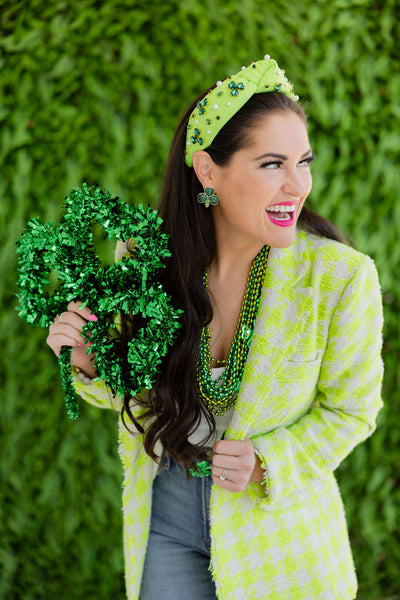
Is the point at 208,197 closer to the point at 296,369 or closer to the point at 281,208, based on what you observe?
the point at 281,208

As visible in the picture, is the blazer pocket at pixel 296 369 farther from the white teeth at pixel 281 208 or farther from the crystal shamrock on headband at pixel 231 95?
the crystal shamrock on headband at pixel 231 95

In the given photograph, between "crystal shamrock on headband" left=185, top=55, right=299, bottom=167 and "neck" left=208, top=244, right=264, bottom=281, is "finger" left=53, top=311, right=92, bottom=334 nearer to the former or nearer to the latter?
"neck" left=208, top=244, right=264, bottom=281

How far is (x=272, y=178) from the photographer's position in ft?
4.39

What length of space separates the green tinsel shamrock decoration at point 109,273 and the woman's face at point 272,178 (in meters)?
0.22

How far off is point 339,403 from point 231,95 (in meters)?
0.81

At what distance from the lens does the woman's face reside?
134 centimetres

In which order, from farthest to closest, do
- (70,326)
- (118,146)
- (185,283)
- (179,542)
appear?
1. (118,146)
2. (179,542)
3. (185,283)
4. (70,326)

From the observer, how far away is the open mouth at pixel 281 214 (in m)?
1.36

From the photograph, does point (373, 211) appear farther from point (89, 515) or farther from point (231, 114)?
point (89, 515)

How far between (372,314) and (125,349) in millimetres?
620

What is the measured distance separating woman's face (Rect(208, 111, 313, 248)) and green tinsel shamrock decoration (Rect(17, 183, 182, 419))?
0.22 m

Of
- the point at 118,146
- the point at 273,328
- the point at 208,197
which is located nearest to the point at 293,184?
the point at 208,197

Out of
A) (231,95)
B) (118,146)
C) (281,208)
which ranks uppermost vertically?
(118,146)

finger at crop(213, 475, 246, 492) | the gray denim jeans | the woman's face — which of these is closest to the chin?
the woman's face
